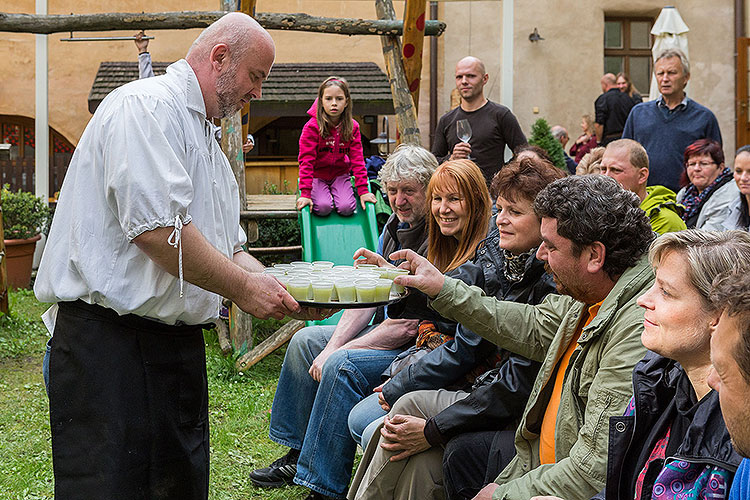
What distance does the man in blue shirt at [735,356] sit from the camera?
1.59 meters

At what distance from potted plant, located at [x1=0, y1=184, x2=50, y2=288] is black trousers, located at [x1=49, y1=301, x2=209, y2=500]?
304 inches

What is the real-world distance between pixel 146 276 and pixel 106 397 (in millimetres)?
442

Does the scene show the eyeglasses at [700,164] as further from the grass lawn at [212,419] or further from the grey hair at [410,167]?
the grass lawn at [212,419]

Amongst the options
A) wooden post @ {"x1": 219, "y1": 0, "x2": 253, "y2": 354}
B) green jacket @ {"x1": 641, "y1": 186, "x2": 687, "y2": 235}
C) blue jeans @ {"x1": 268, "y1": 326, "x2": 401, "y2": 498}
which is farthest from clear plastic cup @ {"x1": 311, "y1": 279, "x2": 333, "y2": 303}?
wooden post @ {"x1": 219, "y1": 0, "x2": 253, "y2": 354}

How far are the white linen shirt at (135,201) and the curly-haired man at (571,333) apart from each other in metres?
0.85

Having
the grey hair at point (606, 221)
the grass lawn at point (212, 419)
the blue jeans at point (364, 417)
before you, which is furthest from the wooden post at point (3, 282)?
the grey hair at point (606, 221)

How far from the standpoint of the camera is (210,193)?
291 centimetres

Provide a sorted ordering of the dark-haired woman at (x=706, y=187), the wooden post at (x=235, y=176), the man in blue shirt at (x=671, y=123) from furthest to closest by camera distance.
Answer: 1. the wooden post at (x=235, y=176)
2. the man in blue shirt at (x=671, y=123)
3. the dark-haired woman at (x=706, y=187)

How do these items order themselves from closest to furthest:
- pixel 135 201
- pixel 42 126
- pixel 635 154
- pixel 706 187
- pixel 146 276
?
pixel 135 201, pixel 146 276, pixel 635 154, pixel 706 187, pixel 42 126

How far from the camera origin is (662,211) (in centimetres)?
496

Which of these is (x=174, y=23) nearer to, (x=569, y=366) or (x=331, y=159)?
(x=331, y=159)

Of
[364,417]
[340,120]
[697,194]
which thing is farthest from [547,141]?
[364,417]

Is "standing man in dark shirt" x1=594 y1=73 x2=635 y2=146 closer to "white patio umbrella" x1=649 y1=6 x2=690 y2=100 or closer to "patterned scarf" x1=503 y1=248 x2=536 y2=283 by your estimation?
"white patio umbrella" x1=649 y1=6 x2=690 y2=100

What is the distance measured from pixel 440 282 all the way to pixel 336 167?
4.90 metres
